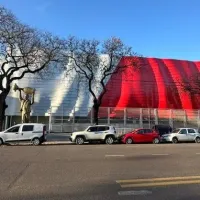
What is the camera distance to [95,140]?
31.0 metres

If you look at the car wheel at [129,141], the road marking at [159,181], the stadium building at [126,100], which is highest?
the stadium building at [126,100]

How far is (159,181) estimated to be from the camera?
980 centimetres

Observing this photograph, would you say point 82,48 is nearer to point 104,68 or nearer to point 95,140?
point 104,68

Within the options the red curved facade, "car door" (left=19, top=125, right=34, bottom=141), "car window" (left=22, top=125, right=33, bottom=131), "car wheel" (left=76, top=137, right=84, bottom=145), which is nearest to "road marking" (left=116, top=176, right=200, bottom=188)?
"car door" (left=19, top=125, right=34, bottom=141)

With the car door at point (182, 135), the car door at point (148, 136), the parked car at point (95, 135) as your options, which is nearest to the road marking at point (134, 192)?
the parked car at point (95, 135)

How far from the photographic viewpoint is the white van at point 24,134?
27.8 meters

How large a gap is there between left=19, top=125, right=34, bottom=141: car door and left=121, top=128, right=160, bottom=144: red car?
8073 mm

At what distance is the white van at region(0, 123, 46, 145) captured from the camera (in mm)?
27844

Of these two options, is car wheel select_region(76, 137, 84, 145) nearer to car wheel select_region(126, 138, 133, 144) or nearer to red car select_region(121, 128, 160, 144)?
red car select_region(121, 128, 160, 144)

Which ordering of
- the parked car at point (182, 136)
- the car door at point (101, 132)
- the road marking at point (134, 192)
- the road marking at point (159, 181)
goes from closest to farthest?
the road marking at point (134, 192) < the road marking at point (159, 181) < the car door at point (101, 132) < the parked car at point (182, 136)

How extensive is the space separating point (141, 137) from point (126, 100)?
1983cm

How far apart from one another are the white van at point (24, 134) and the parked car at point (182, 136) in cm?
1151

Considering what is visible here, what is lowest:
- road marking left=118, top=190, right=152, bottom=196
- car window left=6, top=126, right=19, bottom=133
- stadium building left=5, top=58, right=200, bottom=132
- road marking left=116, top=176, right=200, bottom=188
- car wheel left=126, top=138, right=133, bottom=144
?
road marking left=118, top=190, right=152, bottom=196

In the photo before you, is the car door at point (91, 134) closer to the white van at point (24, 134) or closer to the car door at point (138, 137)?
the car door at point (138, 137)
